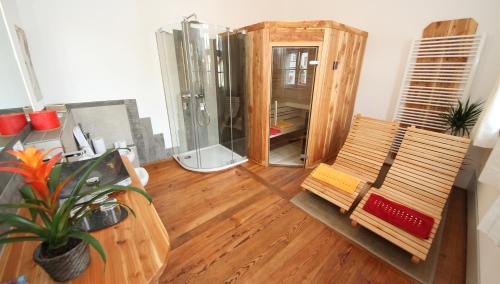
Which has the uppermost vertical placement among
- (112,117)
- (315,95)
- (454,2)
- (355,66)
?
(454,2)

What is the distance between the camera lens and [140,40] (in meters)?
2.62

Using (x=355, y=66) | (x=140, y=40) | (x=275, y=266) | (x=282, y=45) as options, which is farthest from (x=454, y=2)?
(x=140, y=40)

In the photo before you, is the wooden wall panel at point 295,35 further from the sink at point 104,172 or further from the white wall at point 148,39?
the sink at point 104,172

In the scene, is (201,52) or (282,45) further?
(201,52)

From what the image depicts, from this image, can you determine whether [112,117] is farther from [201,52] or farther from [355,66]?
[355,66]

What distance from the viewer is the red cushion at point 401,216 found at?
1688 millimetres

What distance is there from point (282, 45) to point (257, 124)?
1.10m

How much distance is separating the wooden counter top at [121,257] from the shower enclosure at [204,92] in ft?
6.83

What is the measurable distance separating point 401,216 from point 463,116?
149 centimetres

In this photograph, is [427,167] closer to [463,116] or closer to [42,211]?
[463,116]

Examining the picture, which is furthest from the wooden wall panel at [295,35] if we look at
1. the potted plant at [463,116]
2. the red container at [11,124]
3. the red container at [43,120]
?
the red container at [11,124]

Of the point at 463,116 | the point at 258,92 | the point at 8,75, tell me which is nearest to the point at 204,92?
the point at 258,92

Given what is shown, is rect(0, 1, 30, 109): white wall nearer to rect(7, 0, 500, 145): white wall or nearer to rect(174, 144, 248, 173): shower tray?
rect(7, 0, 500, 145): white wall

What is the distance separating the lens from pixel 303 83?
10.9 ft
